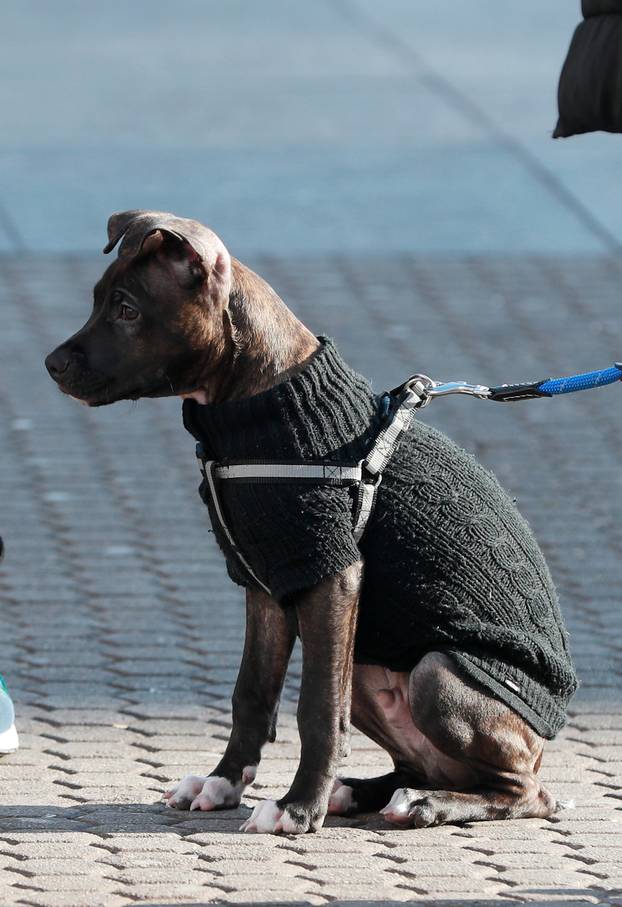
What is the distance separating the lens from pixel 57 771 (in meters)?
4.55

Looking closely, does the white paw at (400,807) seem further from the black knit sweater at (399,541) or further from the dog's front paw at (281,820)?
the black knit sweater at (399,541)

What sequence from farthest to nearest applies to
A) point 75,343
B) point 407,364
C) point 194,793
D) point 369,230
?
point 369,230
point 407,364
point 194,793
point 75,343

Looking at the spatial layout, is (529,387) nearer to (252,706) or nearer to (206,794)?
(252,706)

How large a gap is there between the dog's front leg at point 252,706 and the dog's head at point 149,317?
2.34 ft

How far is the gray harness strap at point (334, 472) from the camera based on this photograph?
3871 millimetres

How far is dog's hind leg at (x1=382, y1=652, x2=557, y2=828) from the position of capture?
3.96 metres

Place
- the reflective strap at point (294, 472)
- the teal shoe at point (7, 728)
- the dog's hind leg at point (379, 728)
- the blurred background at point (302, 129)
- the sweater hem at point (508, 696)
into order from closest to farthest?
the reflective strap at point (294, 472), the sweater hem at point (508, 696), the dog's hind leg at point (379, 728), the teal shoe at point (7, 728), the blurred background at point (302, 129)

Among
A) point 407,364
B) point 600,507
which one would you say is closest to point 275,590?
point 600,507

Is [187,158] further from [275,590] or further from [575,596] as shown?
[275,590]

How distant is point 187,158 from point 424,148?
1.93 meters

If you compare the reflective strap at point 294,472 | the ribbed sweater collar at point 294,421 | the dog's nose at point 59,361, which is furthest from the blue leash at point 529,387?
the dog's nose at point 59,361

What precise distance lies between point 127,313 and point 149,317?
5 centimetres

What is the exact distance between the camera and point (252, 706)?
13.9 feet

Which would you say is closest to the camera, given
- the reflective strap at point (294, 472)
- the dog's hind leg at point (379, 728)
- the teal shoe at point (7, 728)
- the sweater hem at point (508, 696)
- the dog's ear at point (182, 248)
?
the dog's ear at point (182, 248)
